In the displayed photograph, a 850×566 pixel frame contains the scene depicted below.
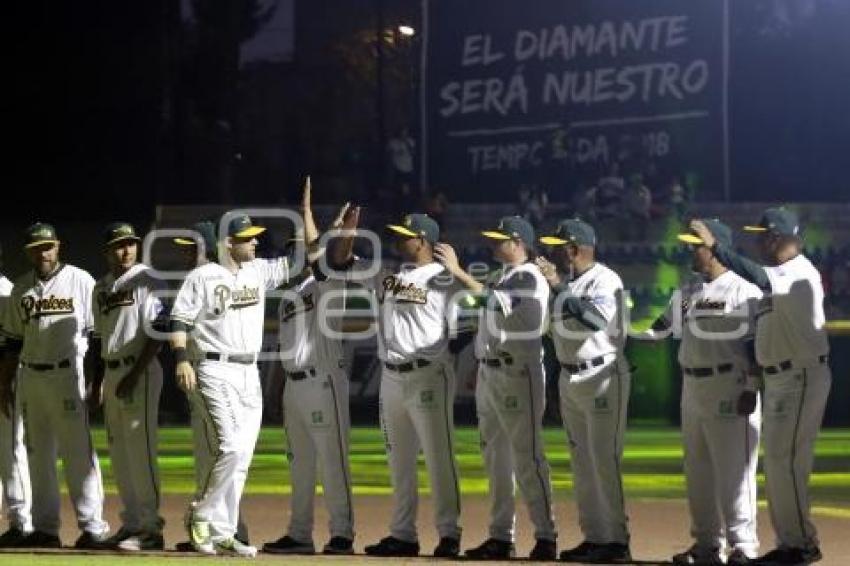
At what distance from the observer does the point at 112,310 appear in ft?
33.1

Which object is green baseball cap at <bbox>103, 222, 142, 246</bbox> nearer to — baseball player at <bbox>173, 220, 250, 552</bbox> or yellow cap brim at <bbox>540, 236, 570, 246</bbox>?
baseball player at <bbox>173, 220, 250, 552</bbox>

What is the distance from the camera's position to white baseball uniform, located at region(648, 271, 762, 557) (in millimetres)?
9250

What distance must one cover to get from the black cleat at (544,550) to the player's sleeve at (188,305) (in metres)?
2.06

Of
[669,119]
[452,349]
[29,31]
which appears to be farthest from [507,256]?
[29,31]

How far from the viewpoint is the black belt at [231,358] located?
9641 mm

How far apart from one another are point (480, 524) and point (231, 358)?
251 centimetres

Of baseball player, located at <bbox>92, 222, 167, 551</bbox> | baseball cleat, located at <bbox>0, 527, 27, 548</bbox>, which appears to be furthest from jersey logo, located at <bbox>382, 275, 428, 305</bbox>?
baseball cleat, located at <bbox>0, 527, 27, 548</bbox>

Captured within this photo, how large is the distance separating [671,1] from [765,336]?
16.8 meters

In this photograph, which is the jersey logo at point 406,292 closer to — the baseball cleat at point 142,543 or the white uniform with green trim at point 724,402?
the white uniform with green trim at point 724,402

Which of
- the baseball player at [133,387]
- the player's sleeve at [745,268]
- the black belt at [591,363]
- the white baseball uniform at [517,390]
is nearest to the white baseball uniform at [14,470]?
the baseball player at [133,387]

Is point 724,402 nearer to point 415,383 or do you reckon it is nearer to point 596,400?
point 596,400

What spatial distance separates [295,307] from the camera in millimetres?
10141

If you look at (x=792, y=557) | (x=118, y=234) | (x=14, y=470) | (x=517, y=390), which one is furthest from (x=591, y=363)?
(x=14, y=470)

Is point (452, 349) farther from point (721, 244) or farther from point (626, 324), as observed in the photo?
point (721, 244)
